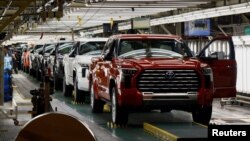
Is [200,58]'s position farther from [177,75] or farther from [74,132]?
[74,132]

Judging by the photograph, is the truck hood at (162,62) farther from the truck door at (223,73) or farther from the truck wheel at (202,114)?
the truck wheel at (202,114)

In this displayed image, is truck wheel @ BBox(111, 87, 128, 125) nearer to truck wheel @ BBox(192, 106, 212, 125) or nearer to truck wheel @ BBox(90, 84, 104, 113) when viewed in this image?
truck wheel @ BBox(192, 106, 212, 125)

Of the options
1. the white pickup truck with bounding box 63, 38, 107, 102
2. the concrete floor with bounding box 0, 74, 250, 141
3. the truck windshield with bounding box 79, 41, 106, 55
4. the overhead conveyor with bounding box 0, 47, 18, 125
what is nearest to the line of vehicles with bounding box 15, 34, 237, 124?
the concrete floor with bounding box 0, 74, 250, 141

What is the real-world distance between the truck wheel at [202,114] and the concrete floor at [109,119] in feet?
0.80

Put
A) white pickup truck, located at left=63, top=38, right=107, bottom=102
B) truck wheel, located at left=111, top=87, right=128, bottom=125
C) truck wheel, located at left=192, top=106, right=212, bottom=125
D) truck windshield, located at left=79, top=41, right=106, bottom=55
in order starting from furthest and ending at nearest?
1. truck windshield, located at left=79, top=41, right=106, bottom=55
2. white pickup truck, located at left=63, top=38, right=107, bottom=102
3. truck wheel, located at left=192, top=106, right=212, bottom=125
4. truck wheel, located at left=111, top=87, right=128, bottom=125

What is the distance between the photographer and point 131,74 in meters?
11.5

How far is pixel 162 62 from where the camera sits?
1184 centimetres

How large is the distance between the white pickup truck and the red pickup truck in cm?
379

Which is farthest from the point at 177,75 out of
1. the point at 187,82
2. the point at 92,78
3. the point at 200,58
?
the point at 92,78

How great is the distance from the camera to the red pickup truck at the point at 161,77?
1154cm

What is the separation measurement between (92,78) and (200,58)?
3522 millimetres

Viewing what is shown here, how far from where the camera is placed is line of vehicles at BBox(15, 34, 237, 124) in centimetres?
1155

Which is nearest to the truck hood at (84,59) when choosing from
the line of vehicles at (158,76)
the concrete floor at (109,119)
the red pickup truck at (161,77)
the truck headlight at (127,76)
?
the concrete floor at (109,119)

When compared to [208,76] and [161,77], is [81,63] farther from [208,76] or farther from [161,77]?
[208,76]
